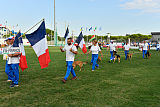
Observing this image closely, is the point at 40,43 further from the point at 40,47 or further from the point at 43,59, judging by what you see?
the point at 43,59

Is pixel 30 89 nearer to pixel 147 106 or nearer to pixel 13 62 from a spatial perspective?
Answer: pixel 13 62

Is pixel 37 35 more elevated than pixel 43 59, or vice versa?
pixel 37 35

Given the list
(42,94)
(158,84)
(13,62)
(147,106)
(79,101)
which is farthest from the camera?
(158,84)

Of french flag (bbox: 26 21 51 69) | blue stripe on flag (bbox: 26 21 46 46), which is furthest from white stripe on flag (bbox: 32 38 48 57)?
blue stripe on flag (bbox: 26 21 46 46)

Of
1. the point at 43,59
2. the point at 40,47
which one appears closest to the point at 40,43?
the point at 40,47

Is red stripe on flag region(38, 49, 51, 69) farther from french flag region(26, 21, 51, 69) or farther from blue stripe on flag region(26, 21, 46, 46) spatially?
blue stripe on flag region(26, 21, 46, 46)

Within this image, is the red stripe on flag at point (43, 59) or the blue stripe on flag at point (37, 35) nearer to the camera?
the blue stripe on flag at point (37, 35)

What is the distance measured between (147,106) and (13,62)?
496 cm

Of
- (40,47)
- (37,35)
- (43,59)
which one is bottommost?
(43,59)

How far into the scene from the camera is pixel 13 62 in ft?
21.2

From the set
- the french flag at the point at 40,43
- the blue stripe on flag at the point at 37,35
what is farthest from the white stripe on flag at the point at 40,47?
the blue stripe on flag at the point at 37,35

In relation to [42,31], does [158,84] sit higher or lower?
lower

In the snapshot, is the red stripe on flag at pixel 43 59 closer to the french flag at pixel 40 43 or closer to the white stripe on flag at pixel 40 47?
the french flag at pixel 40 43

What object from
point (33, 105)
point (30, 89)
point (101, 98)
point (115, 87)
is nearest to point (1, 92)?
point (30, 89)
